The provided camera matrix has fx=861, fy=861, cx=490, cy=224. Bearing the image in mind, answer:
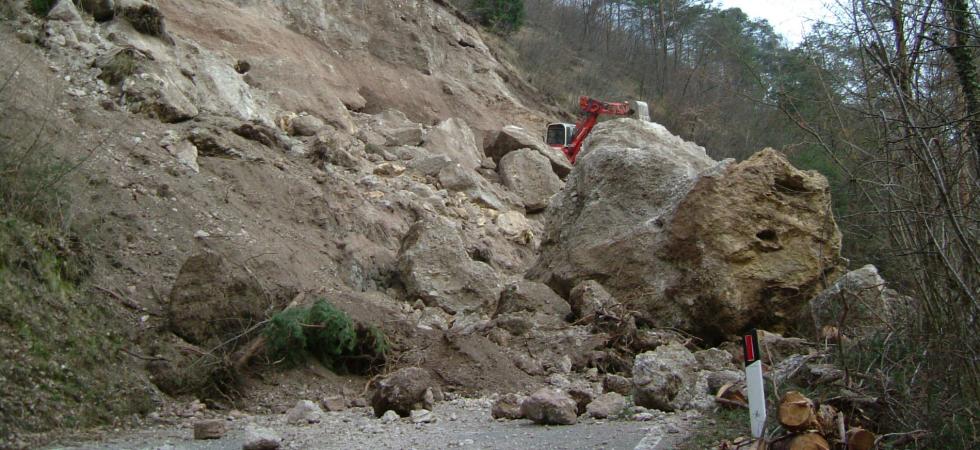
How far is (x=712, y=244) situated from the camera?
7949 mm

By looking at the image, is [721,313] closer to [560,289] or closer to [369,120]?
[560,289]

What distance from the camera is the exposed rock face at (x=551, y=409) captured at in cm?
486

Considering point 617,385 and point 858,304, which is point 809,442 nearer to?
point 617,385

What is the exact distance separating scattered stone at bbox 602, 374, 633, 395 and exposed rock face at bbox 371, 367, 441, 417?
53.1 inches

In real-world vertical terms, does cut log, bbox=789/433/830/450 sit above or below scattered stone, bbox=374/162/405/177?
above

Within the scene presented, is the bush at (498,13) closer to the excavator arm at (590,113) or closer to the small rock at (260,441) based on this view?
the excavator arm at (590,113)

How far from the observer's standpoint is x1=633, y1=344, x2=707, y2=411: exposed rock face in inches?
206

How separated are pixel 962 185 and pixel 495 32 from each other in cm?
3209

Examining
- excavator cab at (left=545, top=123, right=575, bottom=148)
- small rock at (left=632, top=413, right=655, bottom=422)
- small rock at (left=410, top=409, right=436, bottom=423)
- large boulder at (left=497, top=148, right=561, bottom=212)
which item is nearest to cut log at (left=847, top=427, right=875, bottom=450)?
small rock at (left=632, top=413, right=655, bottom=422)

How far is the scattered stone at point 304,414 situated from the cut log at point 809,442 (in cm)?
290

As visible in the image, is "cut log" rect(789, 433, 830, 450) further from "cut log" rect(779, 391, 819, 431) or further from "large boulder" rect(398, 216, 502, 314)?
"large boulder" rect(398, 216, 502, 314)

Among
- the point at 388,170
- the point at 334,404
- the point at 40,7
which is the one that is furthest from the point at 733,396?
the point at 40,7

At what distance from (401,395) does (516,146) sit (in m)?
12.2

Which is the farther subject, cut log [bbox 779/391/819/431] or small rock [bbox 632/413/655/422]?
small rock [bbox 632/413/655/422]
